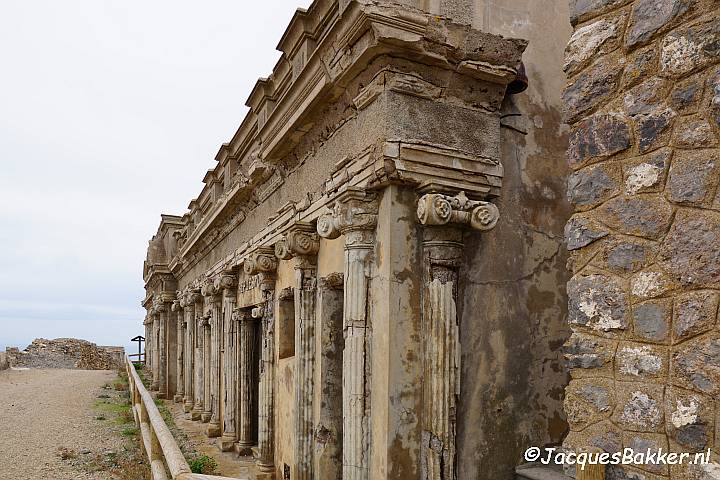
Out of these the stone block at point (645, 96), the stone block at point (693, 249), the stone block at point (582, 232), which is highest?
the stone block at point (645, 96)

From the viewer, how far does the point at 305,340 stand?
257 inches

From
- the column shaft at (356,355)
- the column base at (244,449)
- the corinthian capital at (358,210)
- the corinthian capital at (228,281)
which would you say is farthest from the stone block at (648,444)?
the corinthian capital at (228,281)

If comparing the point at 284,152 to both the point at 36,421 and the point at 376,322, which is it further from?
the point at 36,421

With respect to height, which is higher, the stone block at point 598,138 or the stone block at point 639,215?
the stone block at point 598,138

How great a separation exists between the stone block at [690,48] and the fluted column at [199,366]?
13399mm

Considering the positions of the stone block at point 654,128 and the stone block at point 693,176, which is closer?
the stone block at point 693,176

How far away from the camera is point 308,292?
6.71 meters

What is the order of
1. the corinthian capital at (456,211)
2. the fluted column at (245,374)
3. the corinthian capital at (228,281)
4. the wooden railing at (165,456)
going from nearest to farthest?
1. the wooden railing at (165,456)
2. the corinthian capital at (456,211)
3. the fluted column at (245,374)
4. the corinthian capital at (228,281)

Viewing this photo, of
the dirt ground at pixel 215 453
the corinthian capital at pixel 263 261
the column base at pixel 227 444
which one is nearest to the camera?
the corinthian capital at pixel 263 261

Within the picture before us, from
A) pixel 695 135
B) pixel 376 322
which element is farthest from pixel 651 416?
pixel 376 322

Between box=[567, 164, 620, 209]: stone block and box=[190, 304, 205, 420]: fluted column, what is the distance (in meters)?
12.9

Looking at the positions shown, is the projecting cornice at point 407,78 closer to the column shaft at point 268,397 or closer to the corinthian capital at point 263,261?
the corinthian capital at point 263,261

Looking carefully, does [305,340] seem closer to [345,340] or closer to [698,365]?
[345,340]

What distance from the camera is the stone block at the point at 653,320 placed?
84.0 inches
